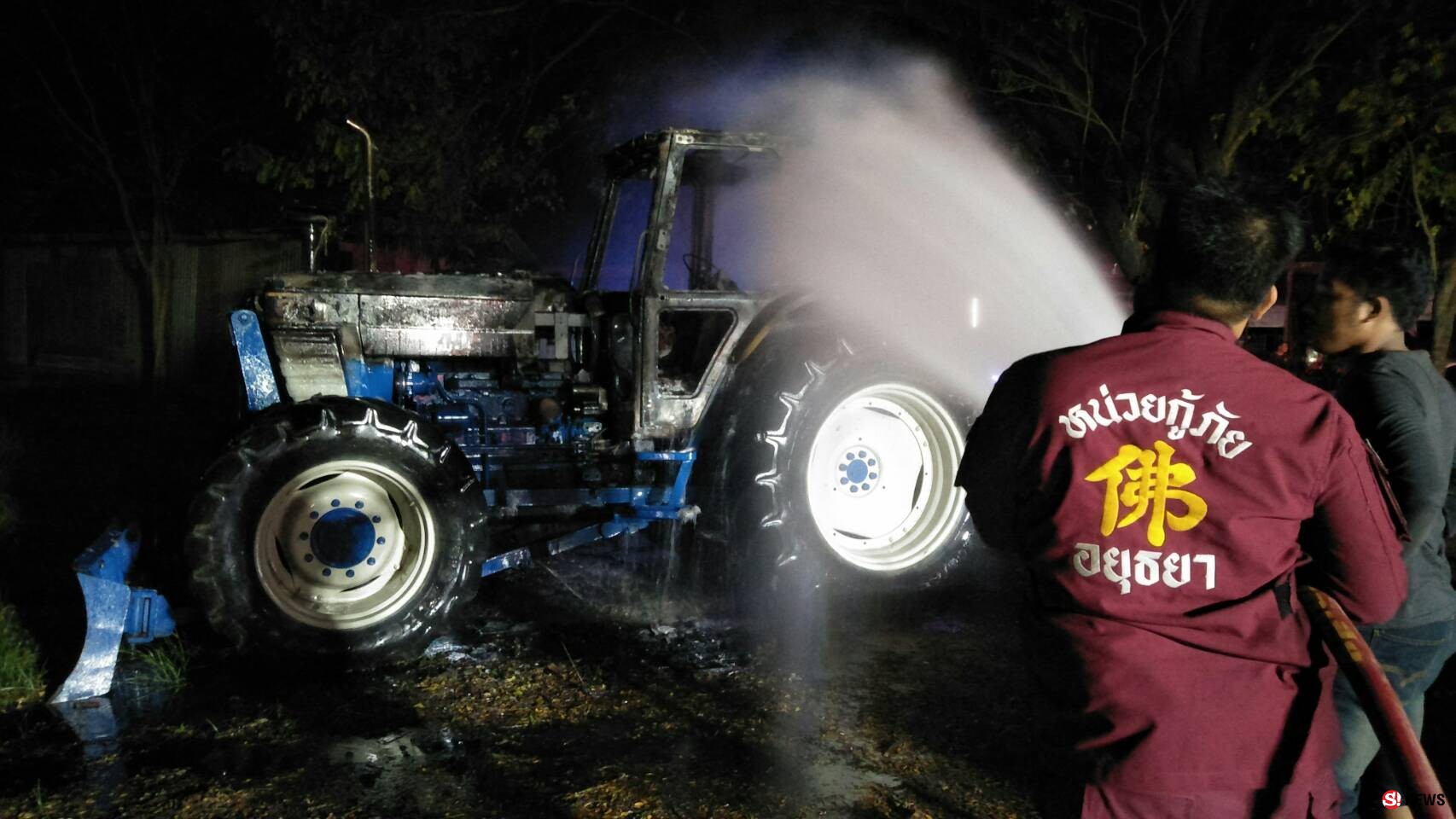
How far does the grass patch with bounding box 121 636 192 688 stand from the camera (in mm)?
4426

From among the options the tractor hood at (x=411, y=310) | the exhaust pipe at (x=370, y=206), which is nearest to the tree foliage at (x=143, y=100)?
the exhaust pipe at (x=370, y=206)

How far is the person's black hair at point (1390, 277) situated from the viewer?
263cm

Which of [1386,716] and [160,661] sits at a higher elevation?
[1386,716]

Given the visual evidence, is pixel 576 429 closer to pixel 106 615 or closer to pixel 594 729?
pixel 594 729

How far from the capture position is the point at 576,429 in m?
5.60

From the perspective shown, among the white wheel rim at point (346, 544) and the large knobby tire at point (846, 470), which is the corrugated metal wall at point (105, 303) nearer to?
the white wheel rim at point (346, 544)

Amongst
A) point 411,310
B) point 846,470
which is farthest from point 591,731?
point 411,310

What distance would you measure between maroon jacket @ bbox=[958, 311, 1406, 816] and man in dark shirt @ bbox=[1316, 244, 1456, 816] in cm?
70

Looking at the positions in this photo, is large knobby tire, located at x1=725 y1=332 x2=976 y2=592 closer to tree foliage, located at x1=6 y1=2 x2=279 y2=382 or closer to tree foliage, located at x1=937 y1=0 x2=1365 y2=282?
tree foliage, located at x1=937 y1=0 x2=1365 y2=282

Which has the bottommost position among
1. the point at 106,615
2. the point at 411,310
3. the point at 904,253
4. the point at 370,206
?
the point at 106,615

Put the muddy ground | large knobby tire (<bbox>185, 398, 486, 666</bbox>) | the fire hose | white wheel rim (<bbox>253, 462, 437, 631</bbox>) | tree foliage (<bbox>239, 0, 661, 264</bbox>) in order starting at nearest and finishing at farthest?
the fire hose
the muddy ground
large knobby tire (<bbox>185, 398, 486, 666</bbox>)
white wheel rim (<bbox>253, 462, 437, 631</bbox>)
tree foliage (<bbox>239, 0, 661, 264</bbox>)

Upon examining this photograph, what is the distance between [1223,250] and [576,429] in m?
4.13

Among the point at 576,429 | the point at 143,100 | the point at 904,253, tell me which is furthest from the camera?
the point at 143,100

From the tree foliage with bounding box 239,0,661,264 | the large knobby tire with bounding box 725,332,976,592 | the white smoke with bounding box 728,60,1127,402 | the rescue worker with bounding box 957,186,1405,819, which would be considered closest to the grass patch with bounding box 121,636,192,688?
the large knobby tire with bounding box 725,332,976,592
